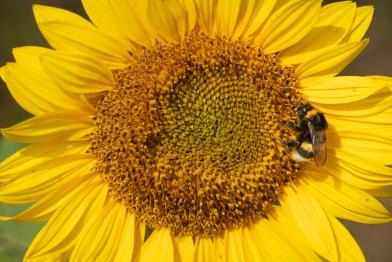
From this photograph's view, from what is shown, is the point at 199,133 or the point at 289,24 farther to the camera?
the point at 199,133

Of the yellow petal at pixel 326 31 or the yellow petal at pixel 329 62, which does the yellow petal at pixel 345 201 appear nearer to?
the yellow petal at pixel 329 62

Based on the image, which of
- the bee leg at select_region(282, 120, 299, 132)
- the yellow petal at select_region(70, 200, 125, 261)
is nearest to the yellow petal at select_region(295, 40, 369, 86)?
the bee leg at select_region(282, 120, 299, 132)

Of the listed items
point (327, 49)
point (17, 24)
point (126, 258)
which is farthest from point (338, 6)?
point (17, 24)

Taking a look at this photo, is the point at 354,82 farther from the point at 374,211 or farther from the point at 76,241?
the point at 76,241

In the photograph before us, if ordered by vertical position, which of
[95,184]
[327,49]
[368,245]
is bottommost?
[368,245]

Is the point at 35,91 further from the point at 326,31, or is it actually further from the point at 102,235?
the point at 326,31

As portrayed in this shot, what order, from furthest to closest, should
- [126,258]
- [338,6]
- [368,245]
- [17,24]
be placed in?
[368,245]
[17,24]
[126,258]
[338,6]

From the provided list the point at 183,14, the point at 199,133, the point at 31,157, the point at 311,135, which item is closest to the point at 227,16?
the point at 183,14

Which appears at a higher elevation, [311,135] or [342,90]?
[342,90]
